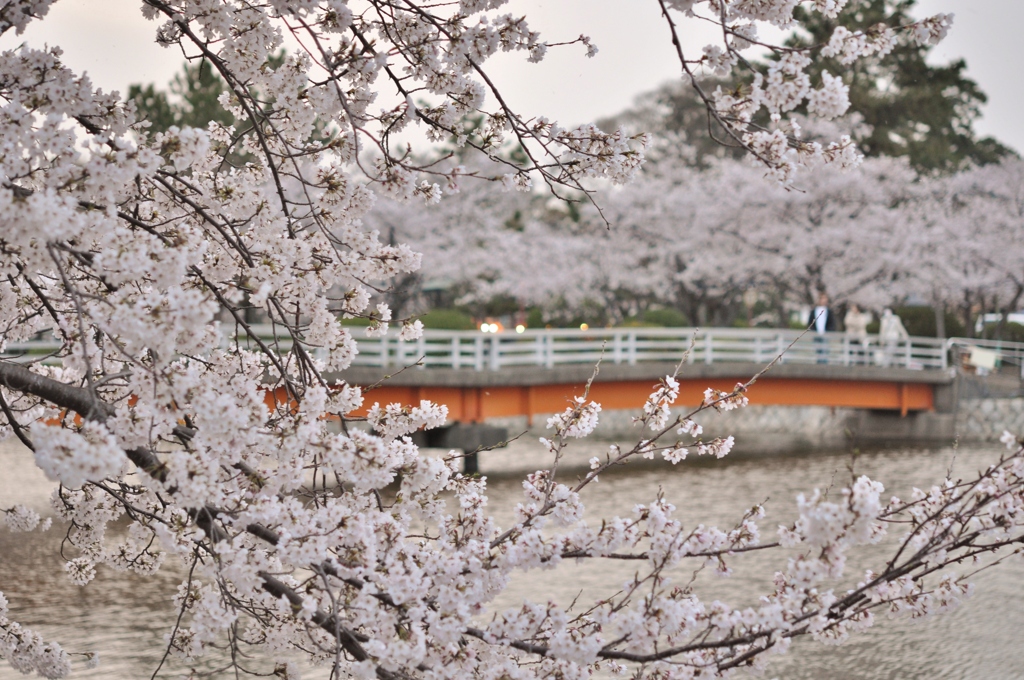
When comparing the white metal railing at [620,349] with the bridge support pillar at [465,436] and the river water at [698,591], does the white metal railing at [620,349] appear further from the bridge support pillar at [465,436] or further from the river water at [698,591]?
the river water at [698,591]

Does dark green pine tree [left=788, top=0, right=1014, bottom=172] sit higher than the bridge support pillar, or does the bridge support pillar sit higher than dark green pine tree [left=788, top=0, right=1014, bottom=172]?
dark green pine tree [left=788, top=0, right=1014, bottom=172]

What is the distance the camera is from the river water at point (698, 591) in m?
7.38

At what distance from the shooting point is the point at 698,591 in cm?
878

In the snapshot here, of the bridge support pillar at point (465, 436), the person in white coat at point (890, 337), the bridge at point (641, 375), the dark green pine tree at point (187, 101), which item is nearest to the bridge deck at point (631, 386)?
the bridge at point (641, 375)

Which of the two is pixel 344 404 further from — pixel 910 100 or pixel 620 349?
pixel 910 100

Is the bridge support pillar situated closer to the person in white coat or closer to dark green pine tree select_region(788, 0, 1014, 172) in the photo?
the person in white coat

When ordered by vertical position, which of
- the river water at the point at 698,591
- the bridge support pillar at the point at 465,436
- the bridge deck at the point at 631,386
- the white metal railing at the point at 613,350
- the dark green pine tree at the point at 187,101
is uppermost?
the dark green pine tree at the point at 187,101

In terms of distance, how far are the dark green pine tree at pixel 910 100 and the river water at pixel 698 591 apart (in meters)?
17.4

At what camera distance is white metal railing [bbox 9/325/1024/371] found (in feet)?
52.4

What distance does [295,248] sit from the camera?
306cm

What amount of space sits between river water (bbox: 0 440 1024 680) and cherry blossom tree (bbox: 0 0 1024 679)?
62.3 inches

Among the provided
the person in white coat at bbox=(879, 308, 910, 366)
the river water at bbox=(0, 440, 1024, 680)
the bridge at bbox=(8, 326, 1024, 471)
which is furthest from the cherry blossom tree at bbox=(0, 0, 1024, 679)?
the person in white coat at bbox=(879, 308, 910, 366)

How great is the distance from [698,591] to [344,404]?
6353 mm

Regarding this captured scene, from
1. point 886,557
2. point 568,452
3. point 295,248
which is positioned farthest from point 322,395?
point 568,452
